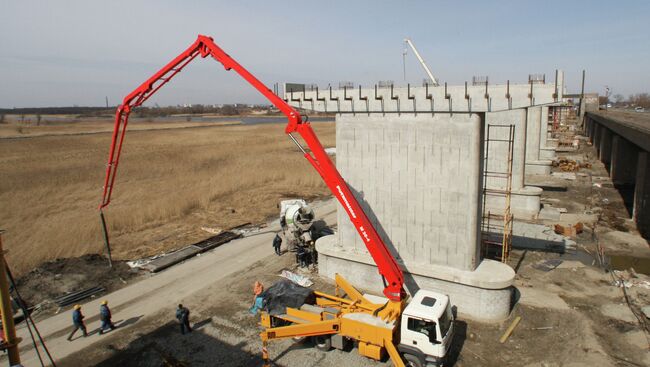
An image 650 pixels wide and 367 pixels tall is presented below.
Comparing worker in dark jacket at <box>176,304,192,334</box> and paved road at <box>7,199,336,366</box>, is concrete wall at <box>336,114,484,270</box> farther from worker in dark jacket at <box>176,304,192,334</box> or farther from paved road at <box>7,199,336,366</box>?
paved road at <box>7,199,336,366</box>

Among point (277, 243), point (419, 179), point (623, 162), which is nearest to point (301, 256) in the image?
point (277, 243)

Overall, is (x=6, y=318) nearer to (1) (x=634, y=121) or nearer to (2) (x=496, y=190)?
(2) (x=496, y=190)

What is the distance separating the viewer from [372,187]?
53.3 feet

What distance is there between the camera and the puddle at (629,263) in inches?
745

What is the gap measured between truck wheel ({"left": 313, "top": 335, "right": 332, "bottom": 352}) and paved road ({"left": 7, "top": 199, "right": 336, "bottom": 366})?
6958 millimetres

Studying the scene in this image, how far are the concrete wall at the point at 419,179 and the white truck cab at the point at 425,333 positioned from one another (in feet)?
12.3

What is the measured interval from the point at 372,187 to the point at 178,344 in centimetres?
926

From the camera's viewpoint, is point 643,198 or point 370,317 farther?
point 643,198

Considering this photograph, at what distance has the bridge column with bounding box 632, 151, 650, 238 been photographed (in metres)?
24.4

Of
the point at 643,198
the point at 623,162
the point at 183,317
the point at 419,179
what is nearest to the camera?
the point at 183,317

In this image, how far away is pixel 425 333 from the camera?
1113cm

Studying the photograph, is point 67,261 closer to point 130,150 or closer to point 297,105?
point 297,105

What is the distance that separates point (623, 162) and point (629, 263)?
23.2 meters

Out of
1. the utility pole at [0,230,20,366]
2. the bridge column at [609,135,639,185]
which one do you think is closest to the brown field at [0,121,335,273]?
the utility pole at [0,230,20,366]
